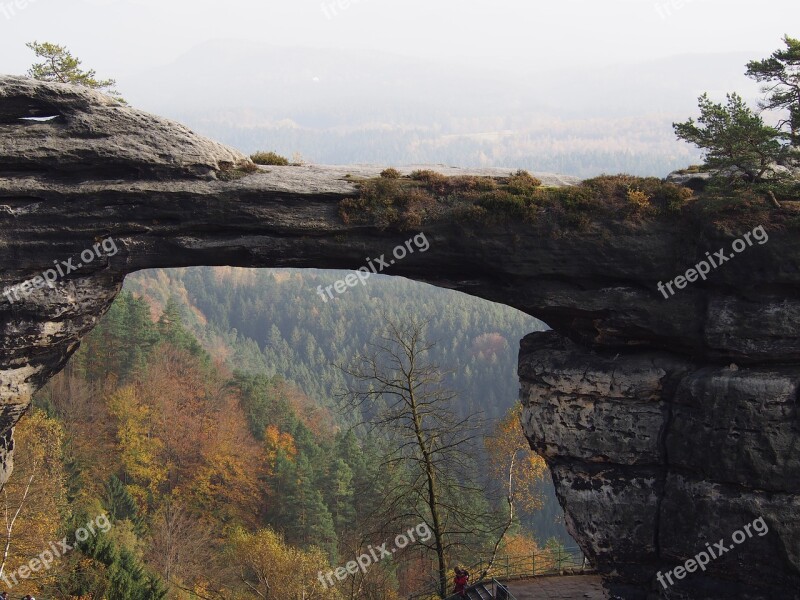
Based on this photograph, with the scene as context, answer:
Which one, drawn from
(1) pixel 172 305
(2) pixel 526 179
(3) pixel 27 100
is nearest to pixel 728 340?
(2) pixel 526 179

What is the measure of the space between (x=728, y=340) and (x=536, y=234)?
6068 millimetres
